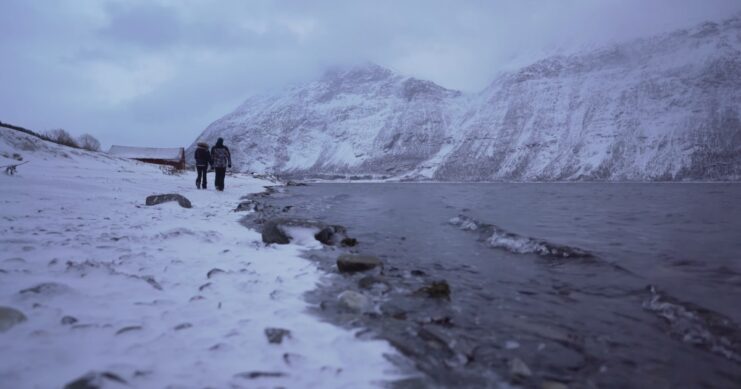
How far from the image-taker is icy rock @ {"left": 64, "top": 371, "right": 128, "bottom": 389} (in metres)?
1.84

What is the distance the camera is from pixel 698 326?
3.55 m

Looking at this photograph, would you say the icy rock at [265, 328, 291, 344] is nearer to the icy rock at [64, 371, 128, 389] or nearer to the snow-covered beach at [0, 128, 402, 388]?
the snow-covered beach at [0, 128, 402, 388]

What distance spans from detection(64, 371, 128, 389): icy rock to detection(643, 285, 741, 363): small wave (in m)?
4.47

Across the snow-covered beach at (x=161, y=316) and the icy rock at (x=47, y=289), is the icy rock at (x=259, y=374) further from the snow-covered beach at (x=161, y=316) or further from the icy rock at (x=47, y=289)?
the icy rock at (x=47, y=289)

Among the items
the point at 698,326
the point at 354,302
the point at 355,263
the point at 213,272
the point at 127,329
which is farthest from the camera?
the point at 355,263

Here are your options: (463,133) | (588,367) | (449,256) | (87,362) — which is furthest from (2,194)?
(463,133)

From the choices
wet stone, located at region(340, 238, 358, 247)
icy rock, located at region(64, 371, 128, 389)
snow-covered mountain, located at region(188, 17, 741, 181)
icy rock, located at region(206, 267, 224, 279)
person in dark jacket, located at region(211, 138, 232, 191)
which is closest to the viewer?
icy rock, located at region(64, 371, 128, 389)

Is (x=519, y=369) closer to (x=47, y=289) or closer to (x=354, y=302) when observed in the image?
(x=354, y=302)

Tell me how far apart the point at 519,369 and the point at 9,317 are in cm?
353

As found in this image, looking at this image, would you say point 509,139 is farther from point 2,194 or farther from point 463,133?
point 2,194

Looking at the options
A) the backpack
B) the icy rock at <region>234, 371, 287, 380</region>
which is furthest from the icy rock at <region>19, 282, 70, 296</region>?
the backpack

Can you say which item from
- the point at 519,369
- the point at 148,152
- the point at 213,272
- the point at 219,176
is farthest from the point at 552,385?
the point at 148,152

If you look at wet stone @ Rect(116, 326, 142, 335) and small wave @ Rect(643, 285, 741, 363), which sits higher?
wet stone @ Rect(116, 326, 142, 335)

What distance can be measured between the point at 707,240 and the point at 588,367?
8040mm
